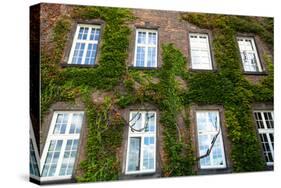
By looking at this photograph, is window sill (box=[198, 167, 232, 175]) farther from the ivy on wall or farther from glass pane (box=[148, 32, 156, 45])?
glass pane (box=[148, 32, 156, 45])

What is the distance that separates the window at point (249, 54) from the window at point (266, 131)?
2.97ft

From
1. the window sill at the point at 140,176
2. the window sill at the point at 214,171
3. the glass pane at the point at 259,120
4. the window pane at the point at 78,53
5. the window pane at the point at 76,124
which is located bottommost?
the window sill at the point at 140,176

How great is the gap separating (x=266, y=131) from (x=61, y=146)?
393 centimetres

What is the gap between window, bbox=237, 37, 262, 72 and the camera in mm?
6938

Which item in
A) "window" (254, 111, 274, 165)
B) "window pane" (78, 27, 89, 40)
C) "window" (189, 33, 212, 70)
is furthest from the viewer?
"window" (254, 111, 274, 165)

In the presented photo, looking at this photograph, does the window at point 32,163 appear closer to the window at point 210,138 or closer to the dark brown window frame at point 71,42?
the dark brown window frame at point 71,42

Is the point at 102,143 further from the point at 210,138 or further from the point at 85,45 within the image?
the point at 210,138

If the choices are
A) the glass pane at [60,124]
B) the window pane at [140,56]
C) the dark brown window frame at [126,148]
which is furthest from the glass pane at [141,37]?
the glass pane at [60,124]

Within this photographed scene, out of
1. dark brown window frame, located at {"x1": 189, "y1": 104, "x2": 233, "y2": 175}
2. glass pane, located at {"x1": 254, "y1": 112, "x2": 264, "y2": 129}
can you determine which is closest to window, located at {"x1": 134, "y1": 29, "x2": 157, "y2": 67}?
dark brown window frame, located at {"x1": 189, "y1": 104, "x2": 233, "y2": 175}

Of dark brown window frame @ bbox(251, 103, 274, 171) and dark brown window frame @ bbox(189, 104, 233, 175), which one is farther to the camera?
dark brown window frame @ bbox(251, 103, 274, 171)

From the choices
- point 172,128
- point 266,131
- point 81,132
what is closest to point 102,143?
point 81,132

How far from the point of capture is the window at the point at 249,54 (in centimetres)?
694

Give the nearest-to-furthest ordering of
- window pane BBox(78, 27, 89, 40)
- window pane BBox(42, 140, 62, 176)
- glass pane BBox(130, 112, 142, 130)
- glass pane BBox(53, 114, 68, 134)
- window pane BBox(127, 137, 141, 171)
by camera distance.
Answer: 1. window pane BBox(42, 140, 62, 176)
2. glass pane BBox(53, 114, 68, 134)
3. window pane BBox(127, 137, 141, 171)
4. glass pane BBox(130, 112, 142, 130)
5. window pane BBox(78, 27, 89, 40)

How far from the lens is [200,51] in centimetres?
673
